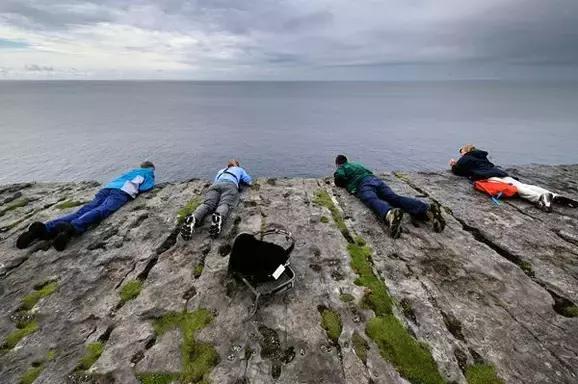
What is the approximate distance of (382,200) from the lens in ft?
44.2

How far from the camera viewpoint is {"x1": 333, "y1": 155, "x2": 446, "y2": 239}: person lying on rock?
1143 cm

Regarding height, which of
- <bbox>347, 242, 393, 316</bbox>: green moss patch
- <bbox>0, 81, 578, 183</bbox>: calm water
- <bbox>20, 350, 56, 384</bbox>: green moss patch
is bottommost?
<bbox>0, 81, 578, 183</bbox>: calm water

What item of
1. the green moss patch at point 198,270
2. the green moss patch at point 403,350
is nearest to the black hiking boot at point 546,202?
the green moss patch at point 403,350

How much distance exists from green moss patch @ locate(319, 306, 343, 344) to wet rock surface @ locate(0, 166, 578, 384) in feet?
0.33

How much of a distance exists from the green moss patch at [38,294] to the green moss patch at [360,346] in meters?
8.11

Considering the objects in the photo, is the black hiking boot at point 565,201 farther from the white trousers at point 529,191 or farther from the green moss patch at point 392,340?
the green moss patch at point 392,340

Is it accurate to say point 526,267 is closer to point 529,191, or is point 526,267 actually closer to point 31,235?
point 529,191

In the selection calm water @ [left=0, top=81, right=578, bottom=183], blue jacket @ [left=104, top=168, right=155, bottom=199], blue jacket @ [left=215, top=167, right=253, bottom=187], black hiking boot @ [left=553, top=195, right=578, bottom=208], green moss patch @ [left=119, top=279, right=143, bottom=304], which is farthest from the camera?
calm water @ [left=0, top=81, right=578, bottom=183]

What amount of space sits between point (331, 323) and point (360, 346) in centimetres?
86

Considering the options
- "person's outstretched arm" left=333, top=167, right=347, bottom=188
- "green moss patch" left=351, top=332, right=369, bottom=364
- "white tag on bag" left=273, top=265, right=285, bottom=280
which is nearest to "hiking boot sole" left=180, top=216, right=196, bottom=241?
"white tag on bag" left=273, top=265, right=285, bottom=280

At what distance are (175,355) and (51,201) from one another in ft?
41.5

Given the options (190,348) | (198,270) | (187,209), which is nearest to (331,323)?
(190,348)

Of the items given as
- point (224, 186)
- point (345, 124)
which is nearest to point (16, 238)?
point (224, 186)

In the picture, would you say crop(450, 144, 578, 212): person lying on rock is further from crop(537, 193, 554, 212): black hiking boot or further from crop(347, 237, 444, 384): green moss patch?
crop(347, 237, 444, 384): green moss patch
